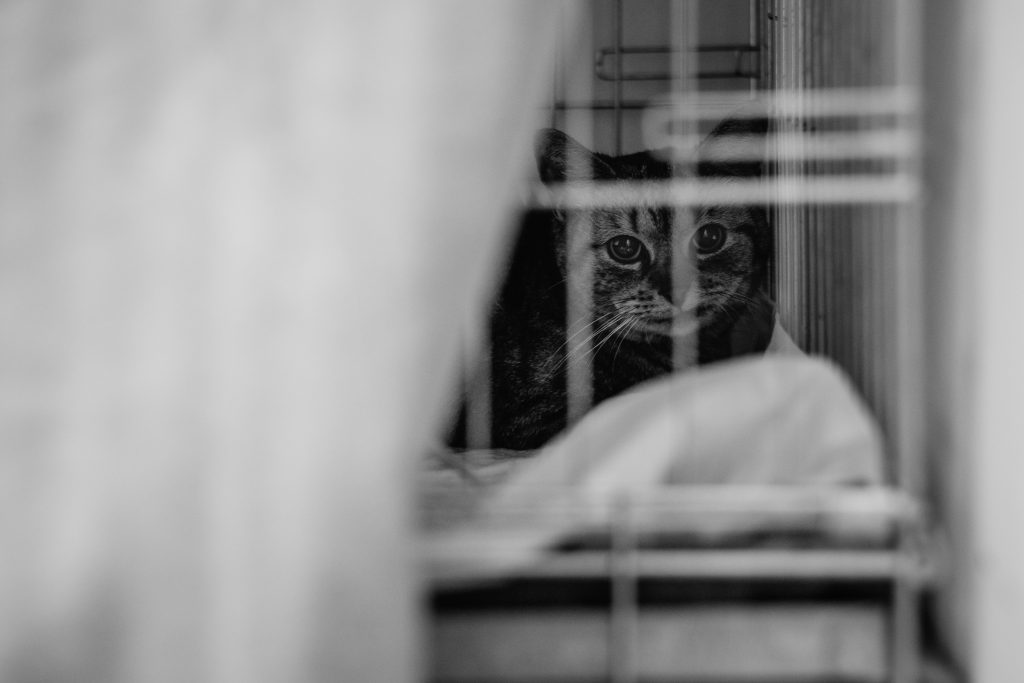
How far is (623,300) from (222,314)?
77 cm

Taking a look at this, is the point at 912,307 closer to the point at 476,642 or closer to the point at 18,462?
the point at 476,642

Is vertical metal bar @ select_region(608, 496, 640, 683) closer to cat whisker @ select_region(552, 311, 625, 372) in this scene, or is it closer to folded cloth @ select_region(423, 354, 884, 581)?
folded cloth @ select_region(423, 354, 884, 581)

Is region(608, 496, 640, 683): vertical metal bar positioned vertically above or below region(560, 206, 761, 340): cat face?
below

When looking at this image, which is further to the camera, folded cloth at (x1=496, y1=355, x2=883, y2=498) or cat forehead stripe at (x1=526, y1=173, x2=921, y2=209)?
cat forehead stripe at (x1=526, y1=173, x2=921, y2=209)

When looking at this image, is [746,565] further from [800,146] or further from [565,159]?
[565,159]

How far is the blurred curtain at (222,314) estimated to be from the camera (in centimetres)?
73

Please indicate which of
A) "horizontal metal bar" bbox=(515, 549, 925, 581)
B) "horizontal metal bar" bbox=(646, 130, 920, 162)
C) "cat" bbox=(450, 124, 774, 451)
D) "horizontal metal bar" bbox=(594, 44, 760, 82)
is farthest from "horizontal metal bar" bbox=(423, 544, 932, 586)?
"horizontal metal bar" bbox=(594, 44, 760, 82)

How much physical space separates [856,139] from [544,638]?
53 centimetres

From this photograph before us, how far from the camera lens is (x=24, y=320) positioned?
745 millimetres

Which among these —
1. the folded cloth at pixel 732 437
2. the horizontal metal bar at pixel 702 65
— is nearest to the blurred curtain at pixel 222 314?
the folded cloth at pixel 732 437

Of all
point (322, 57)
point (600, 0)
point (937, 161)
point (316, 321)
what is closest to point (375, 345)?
point (316, 321)

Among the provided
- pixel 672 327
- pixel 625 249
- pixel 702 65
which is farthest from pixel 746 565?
pixel 702 65

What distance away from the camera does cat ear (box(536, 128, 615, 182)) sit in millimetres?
1366

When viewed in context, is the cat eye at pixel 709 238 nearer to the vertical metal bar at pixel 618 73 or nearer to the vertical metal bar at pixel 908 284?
the vertical metal bar at pixel 618 73
